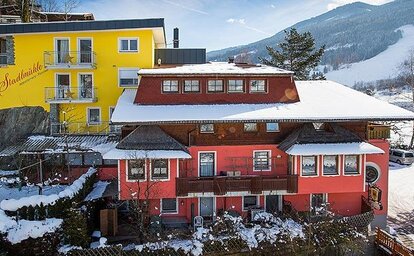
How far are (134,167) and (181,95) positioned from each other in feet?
19.6

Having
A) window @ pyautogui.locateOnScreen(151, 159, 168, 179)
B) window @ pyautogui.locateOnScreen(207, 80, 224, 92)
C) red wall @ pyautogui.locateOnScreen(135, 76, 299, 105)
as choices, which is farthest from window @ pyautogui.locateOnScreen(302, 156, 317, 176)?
window @ pyautogui.locateOnScreen(151, 159, 168, 179)

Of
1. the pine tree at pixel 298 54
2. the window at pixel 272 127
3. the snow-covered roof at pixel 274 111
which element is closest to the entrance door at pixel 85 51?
the snow-covered roof at pixel 274 111

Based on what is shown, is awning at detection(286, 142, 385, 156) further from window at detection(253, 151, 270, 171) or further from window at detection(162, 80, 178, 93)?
window at detection(162, 80, 178, 93)

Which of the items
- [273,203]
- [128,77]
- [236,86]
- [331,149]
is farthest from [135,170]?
[331,149]

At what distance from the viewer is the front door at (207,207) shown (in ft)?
82.2

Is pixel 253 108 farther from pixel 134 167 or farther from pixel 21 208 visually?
pixel 21 208

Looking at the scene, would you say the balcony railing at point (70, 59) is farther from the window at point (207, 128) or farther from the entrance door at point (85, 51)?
the window at point (207, 128)

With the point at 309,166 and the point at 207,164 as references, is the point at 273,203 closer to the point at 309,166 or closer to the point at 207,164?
the point at 309,166

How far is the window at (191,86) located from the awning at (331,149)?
7.54 metres

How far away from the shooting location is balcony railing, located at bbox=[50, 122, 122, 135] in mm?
30250

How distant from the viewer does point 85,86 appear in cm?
3094

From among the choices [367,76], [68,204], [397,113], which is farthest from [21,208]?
[367,76]

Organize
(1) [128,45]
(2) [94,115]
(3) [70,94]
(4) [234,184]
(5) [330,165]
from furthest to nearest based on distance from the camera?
(2) [94,115], (1) [128,45], (3) [70,94], (5) [330,165], (4) [234,184]

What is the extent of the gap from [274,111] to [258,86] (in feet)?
9.26
